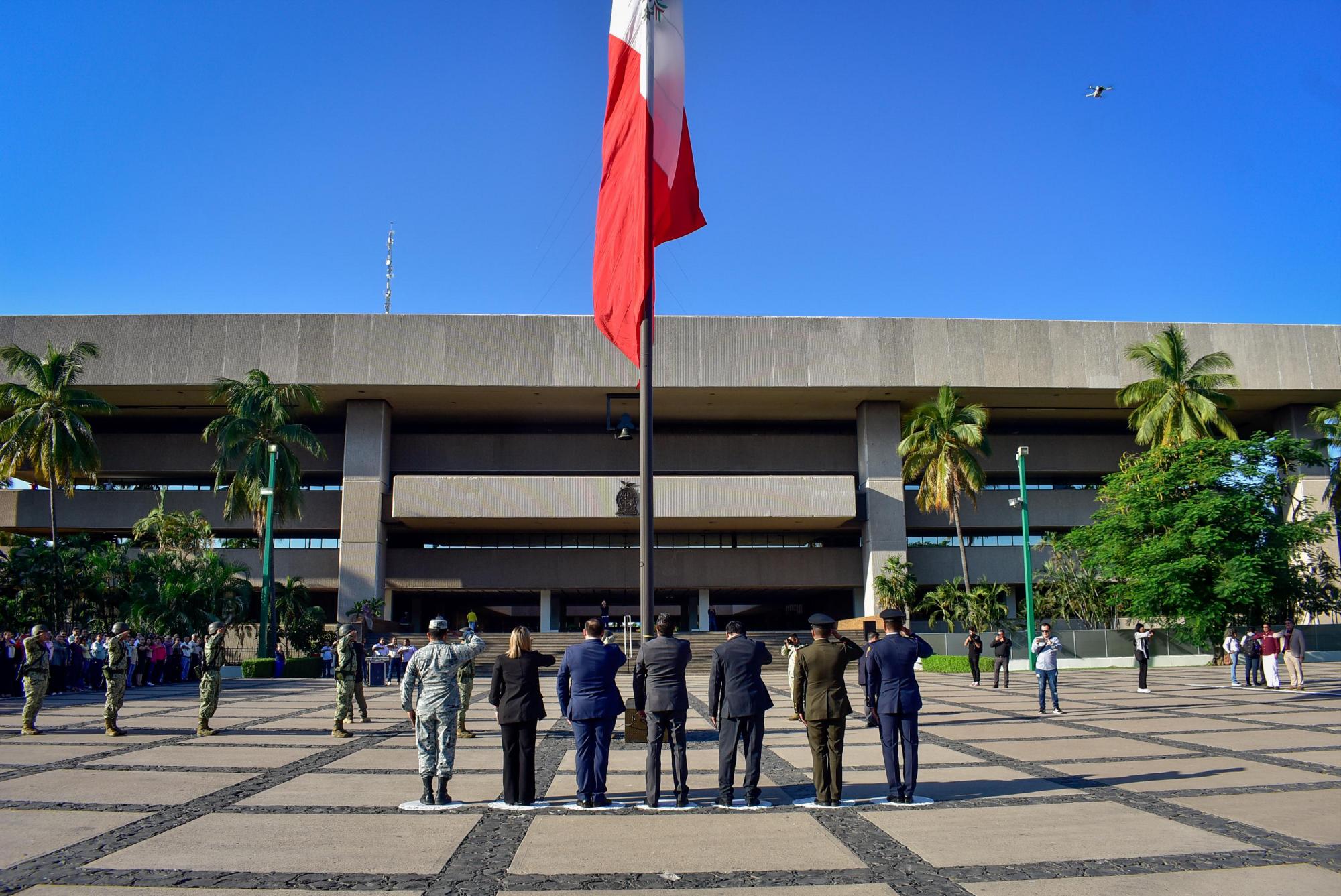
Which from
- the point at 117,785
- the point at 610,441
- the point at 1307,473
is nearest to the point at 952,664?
the point at 610,441

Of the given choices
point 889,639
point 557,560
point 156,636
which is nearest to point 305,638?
point 156,636

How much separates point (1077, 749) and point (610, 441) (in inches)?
1488

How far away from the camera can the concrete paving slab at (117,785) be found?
9.10 meters

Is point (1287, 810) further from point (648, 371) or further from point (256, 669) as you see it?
point (256, 669)

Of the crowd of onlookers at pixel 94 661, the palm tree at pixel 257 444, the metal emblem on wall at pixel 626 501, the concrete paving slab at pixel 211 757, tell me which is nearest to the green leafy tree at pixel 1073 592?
the metal emblem on wall at pixel 626 501

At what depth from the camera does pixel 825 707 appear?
341 inches

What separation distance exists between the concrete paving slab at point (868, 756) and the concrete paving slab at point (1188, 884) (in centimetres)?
484

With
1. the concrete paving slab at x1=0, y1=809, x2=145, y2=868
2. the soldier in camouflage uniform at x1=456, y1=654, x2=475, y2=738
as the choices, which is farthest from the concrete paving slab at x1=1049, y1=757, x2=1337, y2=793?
the concrete paving slab at x1=0, y1=809, x2=145, y2=868

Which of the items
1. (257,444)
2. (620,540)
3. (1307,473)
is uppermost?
(1307,473)

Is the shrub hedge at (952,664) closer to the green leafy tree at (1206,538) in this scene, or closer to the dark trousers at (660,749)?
the green leafy tree at (1206,538)

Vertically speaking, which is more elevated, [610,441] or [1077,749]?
[610,441]

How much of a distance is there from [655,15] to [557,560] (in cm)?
3671

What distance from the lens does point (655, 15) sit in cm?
1345

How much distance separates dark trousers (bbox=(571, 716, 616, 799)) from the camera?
871cm
